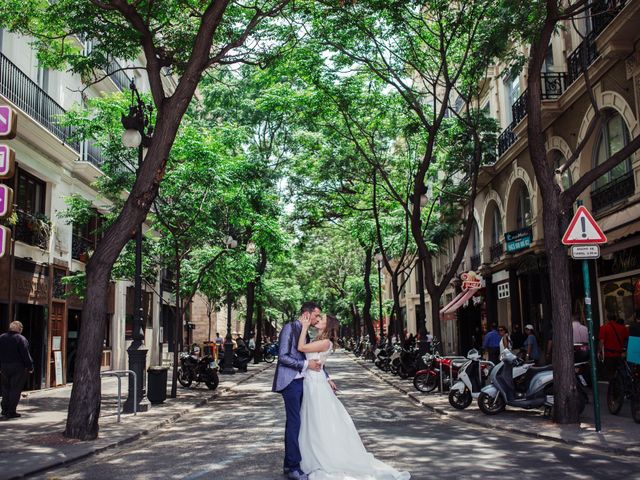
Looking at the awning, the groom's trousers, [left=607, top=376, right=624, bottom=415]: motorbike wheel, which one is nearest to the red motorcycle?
[left=607, top=376, right=624, bottom=415]: motorbike wheel

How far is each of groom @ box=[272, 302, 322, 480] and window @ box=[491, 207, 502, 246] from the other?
75.9 ft

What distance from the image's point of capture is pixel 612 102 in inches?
671

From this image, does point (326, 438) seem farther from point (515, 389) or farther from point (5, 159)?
point (5, 159)

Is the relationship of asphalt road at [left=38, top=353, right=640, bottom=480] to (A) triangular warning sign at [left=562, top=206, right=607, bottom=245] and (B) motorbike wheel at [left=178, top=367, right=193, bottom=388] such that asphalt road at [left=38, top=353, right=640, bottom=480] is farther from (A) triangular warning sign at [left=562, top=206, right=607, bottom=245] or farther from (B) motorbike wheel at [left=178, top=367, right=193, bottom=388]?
(B) motorbike wheel at [left=178, top=367, right=193, bottom=388]

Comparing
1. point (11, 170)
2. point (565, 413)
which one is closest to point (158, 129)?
point (11, 170)

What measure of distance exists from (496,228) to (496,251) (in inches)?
54.1

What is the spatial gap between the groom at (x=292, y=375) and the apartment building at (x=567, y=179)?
238 inches

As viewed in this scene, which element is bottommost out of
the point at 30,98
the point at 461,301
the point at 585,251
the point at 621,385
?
the point at 621,385

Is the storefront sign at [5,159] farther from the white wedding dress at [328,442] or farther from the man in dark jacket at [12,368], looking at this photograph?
the white wedding dress at [328,442]

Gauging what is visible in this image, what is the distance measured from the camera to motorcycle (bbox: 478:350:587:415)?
40.0 feet

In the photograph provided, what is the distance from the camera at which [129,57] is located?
1402 cm

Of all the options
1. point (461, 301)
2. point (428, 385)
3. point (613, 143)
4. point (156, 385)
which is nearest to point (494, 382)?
point (428, 385)

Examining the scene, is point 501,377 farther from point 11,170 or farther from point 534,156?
point 11,170

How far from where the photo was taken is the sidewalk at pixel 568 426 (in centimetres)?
921
